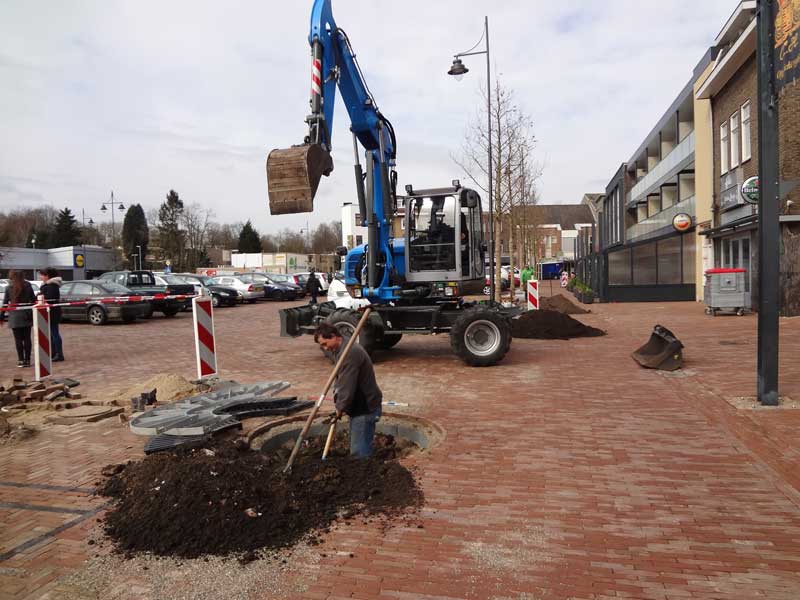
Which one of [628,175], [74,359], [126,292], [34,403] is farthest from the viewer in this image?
[628,175]

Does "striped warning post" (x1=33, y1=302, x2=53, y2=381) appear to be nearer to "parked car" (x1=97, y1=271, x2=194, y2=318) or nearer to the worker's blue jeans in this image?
the worker's blue jeans

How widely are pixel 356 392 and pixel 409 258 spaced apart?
6.11 m

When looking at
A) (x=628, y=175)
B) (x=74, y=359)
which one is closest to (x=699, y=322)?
(x=74, y=359)

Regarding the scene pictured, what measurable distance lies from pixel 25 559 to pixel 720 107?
2701 cm

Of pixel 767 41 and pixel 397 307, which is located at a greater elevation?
pixel 767 41

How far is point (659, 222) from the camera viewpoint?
3538cm

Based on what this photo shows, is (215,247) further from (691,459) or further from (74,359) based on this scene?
(691,459)

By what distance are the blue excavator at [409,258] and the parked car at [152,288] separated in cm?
1264

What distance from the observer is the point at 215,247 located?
97.4m

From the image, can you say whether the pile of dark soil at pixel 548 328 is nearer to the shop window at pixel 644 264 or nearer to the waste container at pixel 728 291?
the waste container at pixel 728 291

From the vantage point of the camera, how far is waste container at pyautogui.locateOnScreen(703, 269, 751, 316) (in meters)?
18.6

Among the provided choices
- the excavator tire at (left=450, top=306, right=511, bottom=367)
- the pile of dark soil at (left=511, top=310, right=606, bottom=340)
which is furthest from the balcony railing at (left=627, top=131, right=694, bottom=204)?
the excavator tire at (left=450, top=306, right=511, bottom=367)

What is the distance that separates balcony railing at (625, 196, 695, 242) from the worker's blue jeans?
26.4 meters

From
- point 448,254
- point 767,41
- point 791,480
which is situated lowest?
point 791,480
